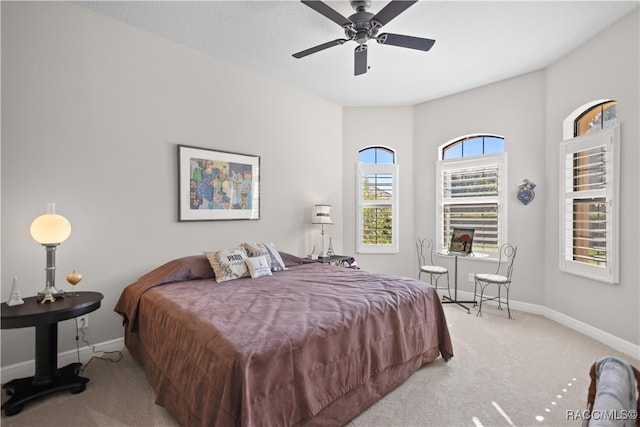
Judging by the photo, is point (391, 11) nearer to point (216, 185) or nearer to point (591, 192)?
point (216, 185)

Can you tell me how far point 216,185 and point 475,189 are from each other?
12.0 ft

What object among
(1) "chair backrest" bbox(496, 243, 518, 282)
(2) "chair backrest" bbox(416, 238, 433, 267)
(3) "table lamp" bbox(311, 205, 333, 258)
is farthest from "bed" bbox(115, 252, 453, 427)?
(2) "chair backrest" bbox(416, 238, 433, 267)

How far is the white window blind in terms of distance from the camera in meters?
3.10

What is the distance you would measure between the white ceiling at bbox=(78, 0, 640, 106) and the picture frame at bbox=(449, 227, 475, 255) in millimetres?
2072

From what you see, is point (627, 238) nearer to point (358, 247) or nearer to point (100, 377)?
point (358, 247)

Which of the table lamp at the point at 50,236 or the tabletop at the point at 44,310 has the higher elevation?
the table lamp at the point at 50,236

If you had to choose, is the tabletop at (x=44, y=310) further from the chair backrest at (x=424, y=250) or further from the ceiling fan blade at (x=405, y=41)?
the chair backrest at (x=424, y=250)

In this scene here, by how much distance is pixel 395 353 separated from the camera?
Result: 2.32 m

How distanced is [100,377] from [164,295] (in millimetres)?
828

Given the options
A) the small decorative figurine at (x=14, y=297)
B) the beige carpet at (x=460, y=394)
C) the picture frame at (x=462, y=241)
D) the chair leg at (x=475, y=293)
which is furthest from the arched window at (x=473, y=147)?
the small decorative figurine at (x=14, y=297)

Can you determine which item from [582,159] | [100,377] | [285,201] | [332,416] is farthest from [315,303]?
[582,159]

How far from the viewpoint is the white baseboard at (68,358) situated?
2.42 m

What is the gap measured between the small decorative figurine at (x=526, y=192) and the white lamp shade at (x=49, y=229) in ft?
16.3

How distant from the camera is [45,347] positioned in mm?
2227
